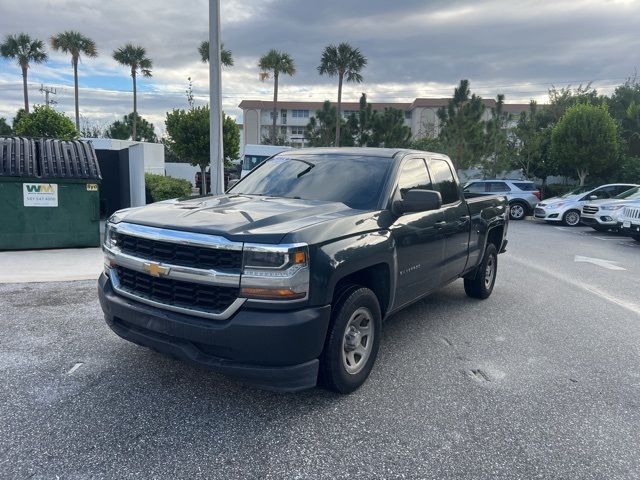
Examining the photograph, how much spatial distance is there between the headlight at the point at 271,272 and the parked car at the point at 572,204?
17526 millimetres

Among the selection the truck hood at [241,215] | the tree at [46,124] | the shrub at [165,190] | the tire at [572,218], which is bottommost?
the tire at [572,218]

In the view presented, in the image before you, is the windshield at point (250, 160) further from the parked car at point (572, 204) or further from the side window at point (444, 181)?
the side window at point (444, 181)

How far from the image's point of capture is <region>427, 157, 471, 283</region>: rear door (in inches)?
204

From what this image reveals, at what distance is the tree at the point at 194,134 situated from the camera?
24281mm

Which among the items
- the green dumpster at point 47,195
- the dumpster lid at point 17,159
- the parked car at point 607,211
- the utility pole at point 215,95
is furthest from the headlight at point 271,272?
the parked car at point 607,211

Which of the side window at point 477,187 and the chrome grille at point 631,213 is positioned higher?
the side window at point 477,187

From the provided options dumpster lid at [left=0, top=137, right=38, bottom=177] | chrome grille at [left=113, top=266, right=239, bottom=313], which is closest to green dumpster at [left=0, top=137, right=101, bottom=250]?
dumpster lid at [left=0, top=137, right=38, bottom=177]

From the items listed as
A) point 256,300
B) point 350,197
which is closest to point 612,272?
point 350,197

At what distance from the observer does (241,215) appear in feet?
11.5

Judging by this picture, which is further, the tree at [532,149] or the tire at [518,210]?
the tree at [532,149]

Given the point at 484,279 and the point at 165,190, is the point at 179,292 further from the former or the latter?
the point at 165,190

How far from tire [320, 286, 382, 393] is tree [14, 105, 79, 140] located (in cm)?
1477

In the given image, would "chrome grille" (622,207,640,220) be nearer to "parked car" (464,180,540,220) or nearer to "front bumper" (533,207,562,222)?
"front bumper" (533,207,562,222)

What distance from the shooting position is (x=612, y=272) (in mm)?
9109
